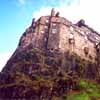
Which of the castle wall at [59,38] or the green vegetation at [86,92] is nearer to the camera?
the green vegetation at [86,92]

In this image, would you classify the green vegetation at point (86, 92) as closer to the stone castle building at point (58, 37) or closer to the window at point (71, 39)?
the stone castle building at point (58, 37)

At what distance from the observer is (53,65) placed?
84938mm

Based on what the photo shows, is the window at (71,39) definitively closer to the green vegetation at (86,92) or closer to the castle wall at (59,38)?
the castle wall at (59,38)

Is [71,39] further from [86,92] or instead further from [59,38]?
[86,92]

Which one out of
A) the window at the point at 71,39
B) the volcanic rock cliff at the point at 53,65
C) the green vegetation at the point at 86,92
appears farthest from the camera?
the window at the point at 71,39

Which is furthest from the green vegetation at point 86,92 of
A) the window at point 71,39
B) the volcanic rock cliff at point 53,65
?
the window at point 71,39

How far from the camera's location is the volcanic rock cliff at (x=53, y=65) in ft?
239

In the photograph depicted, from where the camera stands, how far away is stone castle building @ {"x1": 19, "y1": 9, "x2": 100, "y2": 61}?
93062 millimetres

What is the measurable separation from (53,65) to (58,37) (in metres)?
13.5

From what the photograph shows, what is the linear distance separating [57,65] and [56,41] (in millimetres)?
11058

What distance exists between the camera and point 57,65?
85.4 meters

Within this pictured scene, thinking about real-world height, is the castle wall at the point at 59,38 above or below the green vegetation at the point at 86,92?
above

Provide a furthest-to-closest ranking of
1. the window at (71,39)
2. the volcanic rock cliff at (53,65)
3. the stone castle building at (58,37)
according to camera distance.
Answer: the window at (71,39) < the stone castle building at (58,37) < the volcanic rock cliff at (53,65)

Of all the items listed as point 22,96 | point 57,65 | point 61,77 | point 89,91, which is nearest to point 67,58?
point 57,65
